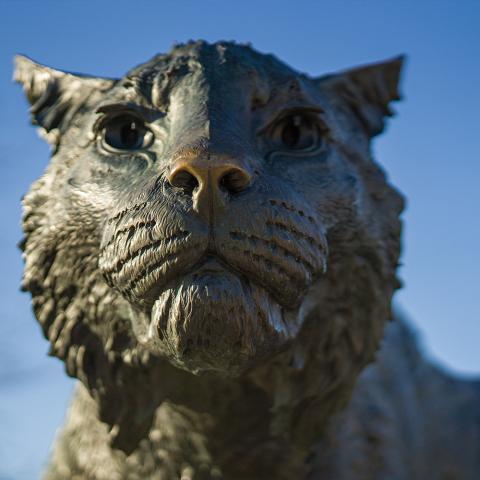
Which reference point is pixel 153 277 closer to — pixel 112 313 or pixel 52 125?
pixel 112 313

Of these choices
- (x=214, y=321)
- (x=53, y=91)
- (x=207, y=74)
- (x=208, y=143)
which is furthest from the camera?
(x=53, y=91)

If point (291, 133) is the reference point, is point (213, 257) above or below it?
below

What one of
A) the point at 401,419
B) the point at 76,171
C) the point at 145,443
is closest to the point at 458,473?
the point at 401,419

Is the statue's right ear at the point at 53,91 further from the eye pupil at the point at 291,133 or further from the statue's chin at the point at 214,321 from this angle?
the statue's chin at the point at 214,321

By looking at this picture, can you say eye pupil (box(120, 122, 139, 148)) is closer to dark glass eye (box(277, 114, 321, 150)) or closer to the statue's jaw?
dark glass eye (box(277, 114, 321, 150))

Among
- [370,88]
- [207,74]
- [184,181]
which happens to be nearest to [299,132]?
[207,74]

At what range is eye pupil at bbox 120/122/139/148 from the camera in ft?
7.63

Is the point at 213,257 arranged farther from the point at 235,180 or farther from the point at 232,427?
the point at 232,427

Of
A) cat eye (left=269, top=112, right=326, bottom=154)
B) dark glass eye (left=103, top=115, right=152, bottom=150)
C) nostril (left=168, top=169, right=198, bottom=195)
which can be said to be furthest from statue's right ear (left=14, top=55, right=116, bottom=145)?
nostril (left=168, top=169, right=198, bottom=195)

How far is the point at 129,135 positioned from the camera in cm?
234

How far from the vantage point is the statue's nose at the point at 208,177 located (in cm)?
190

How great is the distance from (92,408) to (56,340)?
439 millimetres

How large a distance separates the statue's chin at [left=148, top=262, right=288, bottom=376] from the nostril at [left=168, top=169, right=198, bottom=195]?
17cm

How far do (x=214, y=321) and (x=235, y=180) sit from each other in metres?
0.29
